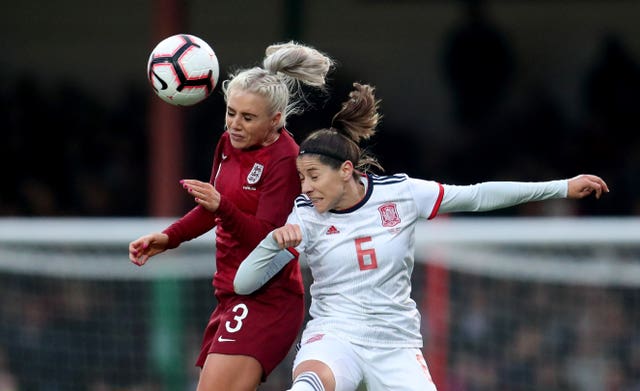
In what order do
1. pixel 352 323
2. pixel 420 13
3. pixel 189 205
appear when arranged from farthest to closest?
pixel 420 13, pixel 189 205, pixel 352 323

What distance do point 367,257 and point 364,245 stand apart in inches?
1.7

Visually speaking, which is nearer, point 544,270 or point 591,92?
point 544,270

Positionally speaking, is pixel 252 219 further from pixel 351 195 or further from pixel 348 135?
pixel 348 135

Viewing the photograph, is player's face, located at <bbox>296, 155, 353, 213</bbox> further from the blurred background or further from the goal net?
the blurred background

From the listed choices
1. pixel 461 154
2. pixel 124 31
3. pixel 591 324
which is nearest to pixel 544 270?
pixel 591 324

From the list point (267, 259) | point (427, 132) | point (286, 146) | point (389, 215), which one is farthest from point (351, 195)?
point (427, 132)

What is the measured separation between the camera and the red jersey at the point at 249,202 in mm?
4434

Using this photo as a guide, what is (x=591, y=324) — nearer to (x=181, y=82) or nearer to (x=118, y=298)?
(x=118, y=298)

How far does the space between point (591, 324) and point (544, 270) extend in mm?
409

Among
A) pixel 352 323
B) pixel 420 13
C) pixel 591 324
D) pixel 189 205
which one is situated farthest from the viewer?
pixel 420 13

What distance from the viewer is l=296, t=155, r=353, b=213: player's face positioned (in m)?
4.43

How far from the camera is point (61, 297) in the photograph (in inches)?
302

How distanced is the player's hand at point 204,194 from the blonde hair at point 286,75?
420 mm

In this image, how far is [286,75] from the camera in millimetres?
4660
